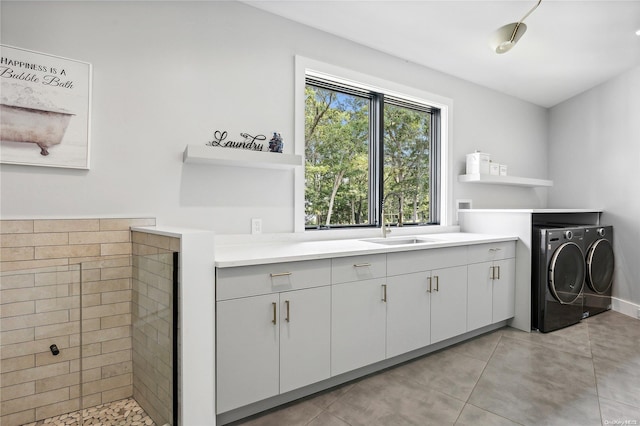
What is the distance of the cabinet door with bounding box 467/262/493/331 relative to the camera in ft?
9.39

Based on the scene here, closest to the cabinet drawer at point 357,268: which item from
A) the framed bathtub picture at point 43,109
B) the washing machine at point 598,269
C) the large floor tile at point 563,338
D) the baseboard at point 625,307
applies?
the framed bathtub picture at point 43,109

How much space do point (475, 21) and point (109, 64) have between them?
264 centimetres

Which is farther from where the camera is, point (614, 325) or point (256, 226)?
point (614, 325)

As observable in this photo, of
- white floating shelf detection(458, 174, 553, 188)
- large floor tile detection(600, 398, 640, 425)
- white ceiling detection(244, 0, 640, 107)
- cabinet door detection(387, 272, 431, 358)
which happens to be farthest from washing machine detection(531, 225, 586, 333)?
white ceiling detection(244, 0, 640, 107)

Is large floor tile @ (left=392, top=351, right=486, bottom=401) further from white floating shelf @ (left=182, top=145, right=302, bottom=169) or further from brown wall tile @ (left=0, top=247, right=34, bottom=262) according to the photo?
brown wall tile @ (left=0, top=247, right=34, bottom=262)

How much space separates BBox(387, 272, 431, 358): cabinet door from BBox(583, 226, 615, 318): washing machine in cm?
207

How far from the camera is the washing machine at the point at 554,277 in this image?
3.08m

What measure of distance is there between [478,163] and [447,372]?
216cm

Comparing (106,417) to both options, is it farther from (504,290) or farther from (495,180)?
(495,180)

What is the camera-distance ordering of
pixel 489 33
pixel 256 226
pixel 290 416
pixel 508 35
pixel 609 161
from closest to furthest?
pixel 290 416 → pixel 256 226 → pixel 508 35 → pixel 489 33 → pixel 609 161

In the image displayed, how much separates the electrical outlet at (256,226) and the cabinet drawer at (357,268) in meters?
0.67

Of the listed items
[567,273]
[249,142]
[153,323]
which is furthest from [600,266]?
[153,323]

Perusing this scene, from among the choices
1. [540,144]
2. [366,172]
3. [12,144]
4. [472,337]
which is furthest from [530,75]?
[12,144]

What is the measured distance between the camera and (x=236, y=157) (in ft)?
7.12
